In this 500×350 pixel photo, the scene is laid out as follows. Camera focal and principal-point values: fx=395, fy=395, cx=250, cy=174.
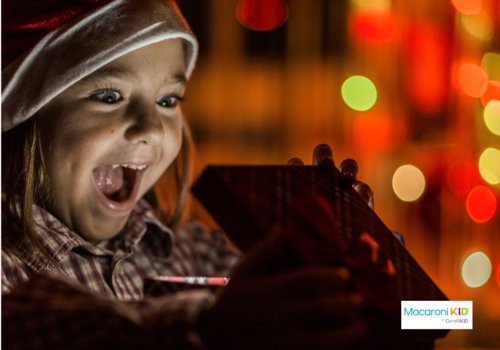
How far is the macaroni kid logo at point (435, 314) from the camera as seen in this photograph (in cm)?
42

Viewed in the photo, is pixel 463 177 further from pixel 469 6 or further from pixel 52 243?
pixel 52 243

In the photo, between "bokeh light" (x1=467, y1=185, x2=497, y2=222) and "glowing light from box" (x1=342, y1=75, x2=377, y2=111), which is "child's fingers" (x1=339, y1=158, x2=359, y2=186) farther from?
"bokeh light" (x1=467, y1=185, x2=497, y2=222)

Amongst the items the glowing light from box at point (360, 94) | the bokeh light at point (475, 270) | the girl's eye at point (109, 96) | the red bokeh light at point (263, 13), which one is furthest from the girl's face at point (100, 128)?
the bokeh light at point (475, 270)

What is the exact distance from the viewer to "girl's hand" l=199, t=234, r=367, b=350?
0.36 m

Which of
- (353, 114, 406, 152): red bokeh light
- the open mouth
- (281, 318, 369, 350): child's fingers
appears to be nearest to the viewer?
(281, 318, 369, 350): child's fingers

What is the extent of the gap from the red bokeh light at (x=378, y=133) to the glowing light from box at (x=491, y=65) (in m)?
0.30

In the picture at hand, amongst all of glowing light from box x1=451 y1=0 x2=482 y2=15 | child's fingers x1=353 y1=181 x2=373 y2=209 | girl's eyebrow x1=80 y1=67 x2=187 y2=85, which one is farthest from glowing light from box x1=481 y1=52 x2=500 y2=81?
girl's eyebrow x1=80 y1=67 x2=187 y2=85

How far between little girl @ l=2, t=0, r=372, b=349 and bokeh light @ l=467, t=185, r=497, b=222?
0.98 meters

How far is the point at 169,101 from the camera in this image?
2.15ft

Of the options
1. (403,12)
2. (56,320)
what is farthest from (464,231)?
(56,320)

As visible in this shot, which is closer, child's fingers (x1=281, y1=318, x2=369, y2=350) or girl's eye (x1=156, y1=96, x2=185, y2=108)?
child's fingers (x1=281, y1=318, x2=369, y2=350)

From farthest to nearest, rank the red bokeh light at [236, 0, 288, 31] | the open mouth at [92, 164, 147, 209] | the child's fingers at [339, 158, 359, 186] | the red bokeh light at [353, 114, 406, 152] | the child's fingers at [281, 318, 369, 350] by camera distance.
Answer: the red bokeh light at [236, 0, 288, 31] < the red bokeh light at [353, 114, 406, 152] < the open mouth at [92, 164, 147, 209] < the child's fingers at [339, 158, 359, 186] < the child's fingers at [281, 318, 369, 350]

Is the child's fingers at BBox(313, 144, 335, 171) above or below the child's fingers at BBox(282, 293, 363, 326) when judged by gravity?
above

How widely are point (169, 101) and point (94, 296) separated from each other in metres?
0.36
